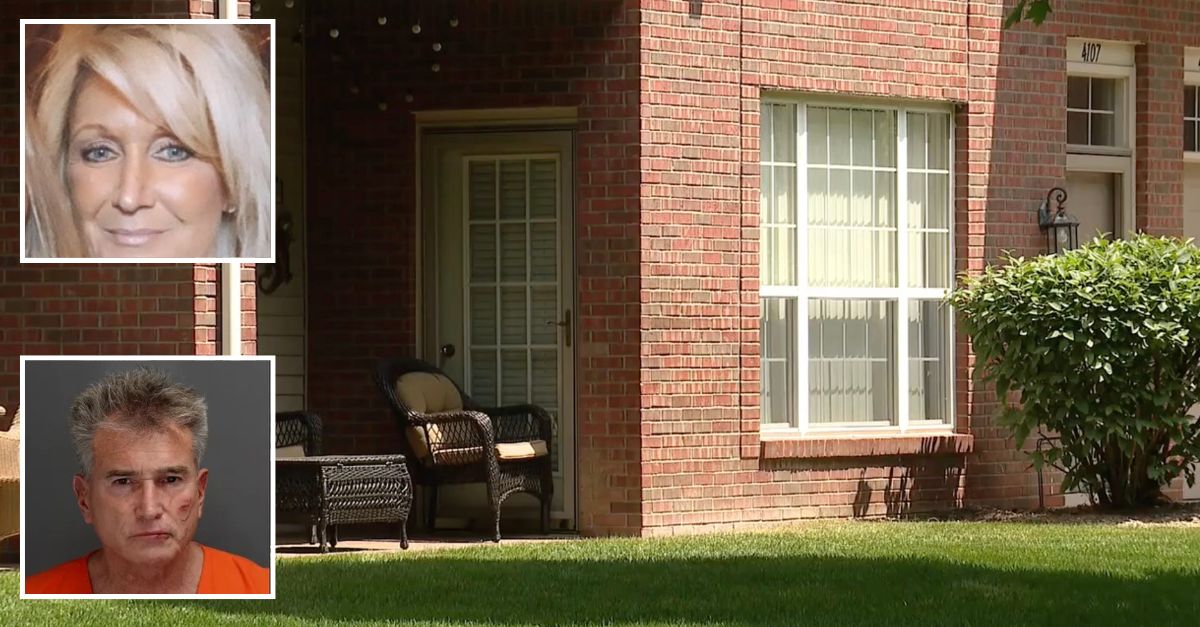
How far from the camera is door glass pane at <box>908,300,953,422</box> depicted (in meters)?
12.0

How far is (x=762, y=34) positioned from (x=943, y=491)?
309cm

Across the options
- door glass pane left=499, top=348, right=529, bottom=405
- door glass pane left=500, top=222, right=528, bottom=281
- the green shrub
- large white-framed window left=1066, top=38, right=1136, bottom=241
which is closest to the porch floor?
door glass pane left=499, top=348, right=529, bottom=405

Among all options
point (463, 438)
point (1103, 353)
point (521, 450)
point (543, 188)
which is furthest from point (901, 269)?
point (463, 438)

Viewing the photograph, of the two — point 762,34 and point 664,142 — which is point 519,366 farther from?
point 762,34

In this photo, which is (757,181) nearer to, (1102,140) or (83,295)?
(1102,140)

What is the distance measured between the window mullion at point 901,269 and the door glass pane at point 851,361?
0.04m

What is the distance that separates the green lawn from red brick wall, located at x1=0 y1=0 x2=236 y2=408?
1.21 m

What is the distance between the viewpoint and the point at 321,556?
31.0 ft

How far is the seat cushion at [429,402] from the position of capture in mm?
10680

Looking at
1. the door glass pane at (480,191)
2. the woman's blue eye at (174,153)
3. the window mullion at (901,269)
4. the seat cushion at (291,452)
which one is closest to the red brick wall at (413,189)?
the door glass pane at (480,191)

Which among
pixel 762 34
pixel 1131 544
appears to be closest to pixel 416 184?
pixel 762 34

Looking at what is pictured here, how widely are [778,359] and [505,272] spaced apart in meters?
1.71

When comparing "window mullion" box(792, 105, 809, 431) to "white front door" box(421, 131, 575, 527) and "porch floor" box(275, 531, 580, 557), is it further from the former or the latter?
"porch floor" box(275, 531, 580, 557)

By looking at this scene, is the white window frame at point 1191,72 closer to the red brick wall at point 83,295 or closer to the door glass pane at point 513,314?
the door glass pane at point 513,314
